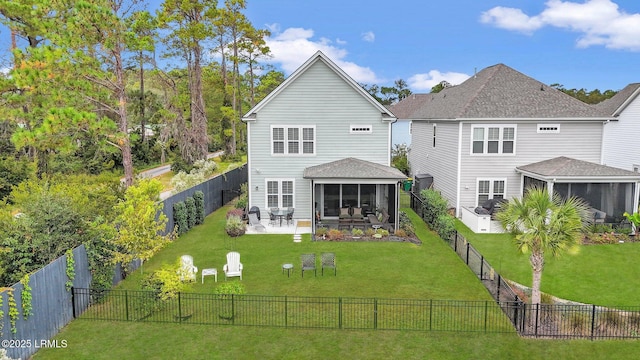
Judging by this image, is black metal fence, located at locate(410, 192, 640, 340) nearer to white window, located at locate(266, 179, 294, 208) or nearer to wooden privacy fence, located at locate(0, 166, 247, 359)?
wooden privacy fence, located at locate(0, 166, 247, 359)

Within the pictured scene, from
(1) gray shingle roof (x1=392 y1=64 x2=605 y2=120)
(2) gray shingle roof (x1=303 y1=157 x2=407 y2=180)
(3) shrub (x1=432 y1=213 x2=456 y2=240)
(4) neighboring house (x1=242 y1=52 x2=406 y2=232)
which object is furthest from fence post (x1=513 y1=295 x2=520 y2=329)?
(1) gray shingle roof (x1=392 y1=64 x2=605 y2=120)

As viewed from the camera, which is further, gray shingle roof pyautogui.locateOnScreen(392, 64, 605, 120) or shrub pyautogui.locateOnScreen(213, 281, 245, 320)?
gray shingle roof pyautogui.locateOnScreen(392, 64, 605, 120)

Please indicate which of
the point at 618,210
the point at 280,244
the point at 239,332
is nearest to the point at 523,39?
the point at 618,210

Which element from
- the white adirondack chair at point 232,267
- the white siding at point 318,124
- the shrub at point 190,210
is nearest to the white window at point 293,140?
the white siding at point 318,124

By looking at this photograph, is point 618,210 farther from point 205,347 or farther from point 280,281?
point 205,347

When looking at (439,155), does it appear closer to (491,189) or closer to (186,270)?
(491,189)

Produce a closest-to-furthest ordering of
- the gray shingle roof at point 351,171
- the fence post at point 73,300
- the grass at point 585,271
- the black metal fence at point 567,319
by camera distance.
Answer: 1. the black metal fence at point 567,319
2. the fence post at point 73,300
3. the grass at point 585,271
4. the gray shingle roof at point 351,171

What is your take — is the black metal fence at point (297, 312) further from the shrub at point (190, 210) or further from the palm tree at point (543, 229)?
the shrub at point (190, 210)
